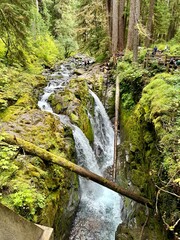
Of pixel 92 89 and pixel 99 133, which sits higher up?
pixel 92 89

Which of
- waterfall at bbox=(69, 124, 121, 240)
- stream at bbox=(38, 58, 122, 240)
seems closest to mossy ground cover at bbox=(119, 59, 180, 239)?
stream at bbox=(38, 58, 122, 240)

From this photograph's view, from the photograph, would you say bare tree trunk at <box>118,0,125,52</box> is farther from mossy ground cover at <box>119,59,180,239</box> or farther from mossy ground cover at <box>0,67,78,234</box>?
mossy ground cover at <box>0,67,78,234</box>

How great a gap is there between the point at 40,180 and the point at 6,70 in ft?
29.6

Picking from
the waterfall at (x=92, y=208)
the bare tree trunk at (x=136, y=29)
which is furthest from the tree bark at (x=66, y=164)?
the bare tree trunk at (x=136, y=29)

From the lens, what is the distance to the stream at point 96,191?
26.5 ft

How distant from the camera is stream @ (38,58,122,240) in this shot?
8086mm

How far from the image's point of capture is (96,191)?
9789mm

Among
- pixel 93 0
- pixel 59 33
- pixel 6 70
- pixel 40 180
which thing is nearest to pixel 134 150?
pixel 40 180

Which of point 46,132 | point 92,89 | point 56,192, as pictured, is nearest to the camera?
point 56,192

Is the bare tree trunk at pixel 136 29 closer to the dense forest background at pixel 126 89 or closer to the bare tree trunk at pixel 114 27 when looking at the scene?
the dense forest background at pixel 126 89

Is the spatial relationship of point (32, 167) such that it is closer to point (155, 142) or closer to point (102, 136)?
point (155, 142)

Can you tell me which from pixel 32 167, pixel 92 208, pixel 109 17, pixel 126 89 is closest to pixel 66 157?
pixel 32 167

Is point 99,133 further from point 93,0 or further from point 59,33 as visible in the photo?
point 59,33

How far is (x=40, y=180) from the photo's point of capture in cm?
606
